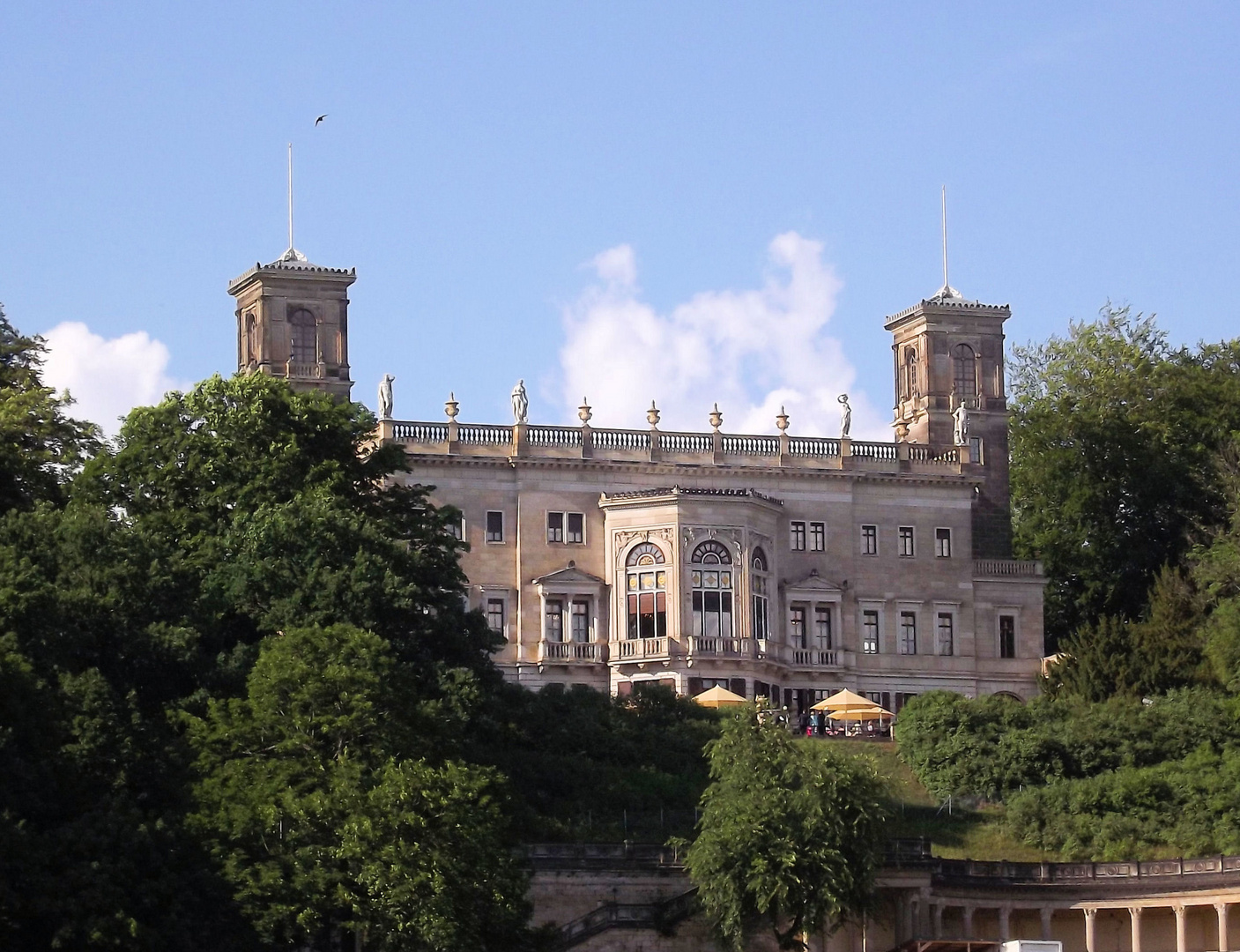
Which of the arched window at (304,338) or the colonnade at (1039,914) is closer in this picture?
the colonnade at (1039,914)

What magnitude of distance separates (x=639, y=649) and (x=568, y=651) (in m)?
2.26

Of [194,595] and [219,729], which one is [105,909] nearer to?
[219,729]

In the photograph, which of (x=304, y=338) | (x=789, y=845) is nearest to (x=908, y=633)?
(x=304, y=338)

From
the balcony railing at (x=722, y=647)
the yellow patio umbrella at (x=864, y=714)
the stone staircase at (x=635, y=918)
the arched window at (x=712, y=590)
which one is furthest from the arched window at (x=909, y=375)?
the stone staircase at (x=635, y=918)

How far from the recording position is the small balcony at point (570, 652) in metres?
96.1

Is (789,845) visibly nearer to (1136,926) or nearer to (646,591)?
(1136,926)

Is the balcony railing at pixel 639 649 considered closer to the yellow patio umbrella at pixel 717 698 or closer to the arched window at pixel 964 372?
the yellow patio umbrella at pixel 717 698

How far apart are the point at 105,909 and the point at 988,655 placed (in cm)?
4741

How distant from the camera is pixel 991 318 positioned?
107m

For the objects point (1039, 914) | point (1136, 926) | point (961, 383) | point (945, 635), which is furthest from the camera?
point (961, 383)

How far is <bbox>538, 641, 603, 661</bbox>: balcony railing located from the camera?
96125 millimetres

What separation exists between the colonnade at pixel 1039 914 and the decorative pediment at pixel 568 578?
2478 cm

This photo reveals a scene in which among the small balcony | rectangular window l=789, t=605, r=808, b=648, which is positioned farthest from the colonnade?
rectangular window l=789, t=605, r=808, b=648

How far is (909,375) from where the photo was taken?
10738 centimetres
